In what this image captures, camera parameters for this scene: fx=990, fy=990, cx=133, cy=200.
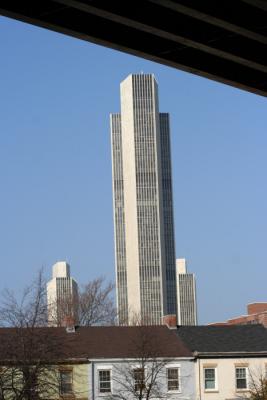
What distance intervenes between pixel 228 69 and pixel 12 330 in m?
37.1

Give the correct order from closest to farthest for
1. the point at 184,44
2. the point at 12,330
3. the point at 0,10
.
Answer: the point at 0,10 < the point at 184,44 < the point at 12,330

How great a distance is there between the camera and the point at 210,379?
6006 cm

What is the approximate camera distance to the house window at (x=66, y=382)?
56.8 meters

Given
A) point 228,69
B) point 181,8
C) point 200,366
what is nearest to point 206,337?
point 200,366

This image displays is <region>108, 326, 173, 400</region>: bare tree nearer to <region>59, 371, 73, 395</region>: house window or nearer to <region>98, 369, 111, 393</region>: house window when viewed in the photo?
<region>98, 369, 111, 393</region>: house window

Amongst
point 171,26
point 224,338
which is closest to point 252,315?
point 224,338

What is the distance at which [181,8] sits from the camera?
1544cm

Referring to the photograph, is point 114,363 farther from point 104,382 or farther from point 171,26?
point 171,26

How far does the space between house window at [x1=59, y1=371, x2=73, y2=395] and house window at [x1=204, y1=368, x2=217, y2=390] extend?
8.33 meters

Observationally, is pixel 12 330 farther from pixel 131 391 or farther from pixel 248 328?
pixel 248 328

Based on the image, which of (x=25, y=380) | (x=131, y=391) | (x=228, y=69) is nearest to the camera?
(x=228, y=69)

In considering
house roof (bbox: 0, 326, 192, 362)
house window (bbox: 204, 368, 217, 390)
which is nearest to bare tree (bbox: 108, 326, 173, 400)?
house roof (bbox: 0, 326, 192, 362)

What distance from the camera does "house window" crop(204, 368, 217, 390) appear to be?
196ft

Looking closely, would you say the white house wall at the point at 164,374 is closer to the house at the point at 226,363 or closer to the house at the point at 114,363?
the house at the point at 114,363
